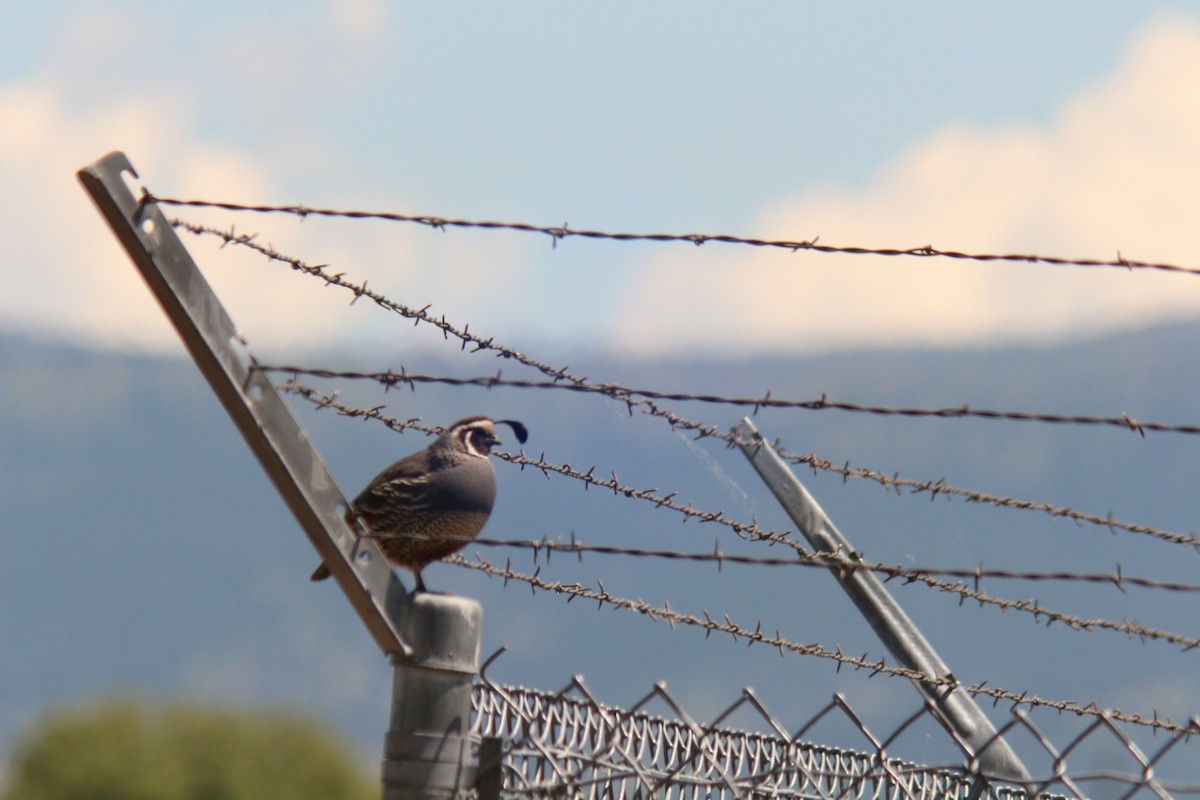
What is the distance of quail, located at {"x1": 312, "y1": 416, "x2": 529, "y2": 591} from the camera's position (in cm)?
459

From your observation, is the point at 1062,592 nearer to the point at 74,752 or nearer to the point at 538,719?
the point at 74,752

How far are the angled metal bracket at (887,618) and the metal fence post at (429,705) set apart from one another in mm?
1742

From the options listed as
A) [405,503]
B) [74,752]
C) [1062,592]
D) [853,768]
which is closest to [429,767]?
[405,503]

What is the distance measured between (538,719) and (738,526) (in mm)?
1059

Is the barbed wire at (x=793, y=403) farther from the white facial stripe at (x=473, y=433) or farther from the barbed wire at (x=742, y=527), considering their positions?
the barbed wire at (x=742, y=527)

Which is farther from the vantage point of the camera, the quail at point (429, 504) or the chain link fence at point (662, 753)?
the quail at point (429, 504)

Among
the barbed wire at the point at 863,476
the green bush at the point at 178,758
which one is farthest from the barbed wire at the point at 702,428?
the green bush at the point at 178,758

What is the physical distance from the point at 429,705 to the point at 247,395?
0.91 meters

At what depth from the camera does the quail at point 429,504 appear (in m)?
4.59

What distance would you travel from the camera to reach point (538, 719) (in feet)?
15.0

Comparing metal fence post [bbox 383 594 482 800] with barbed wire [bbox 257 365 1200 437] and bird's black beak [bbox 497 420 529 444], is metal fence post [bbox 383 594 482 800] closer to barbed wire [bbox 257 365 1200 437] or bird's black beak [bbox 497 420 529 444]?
barbed wire [bbox 257 365 1200 437]

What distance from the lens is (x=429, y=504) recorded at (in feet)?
15.1

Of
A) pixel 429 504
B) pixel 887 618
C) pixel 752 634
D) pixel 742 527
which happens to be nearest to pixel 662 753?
pixel 752 634

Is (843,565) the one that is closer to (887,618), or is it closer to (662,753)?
(662,753)
